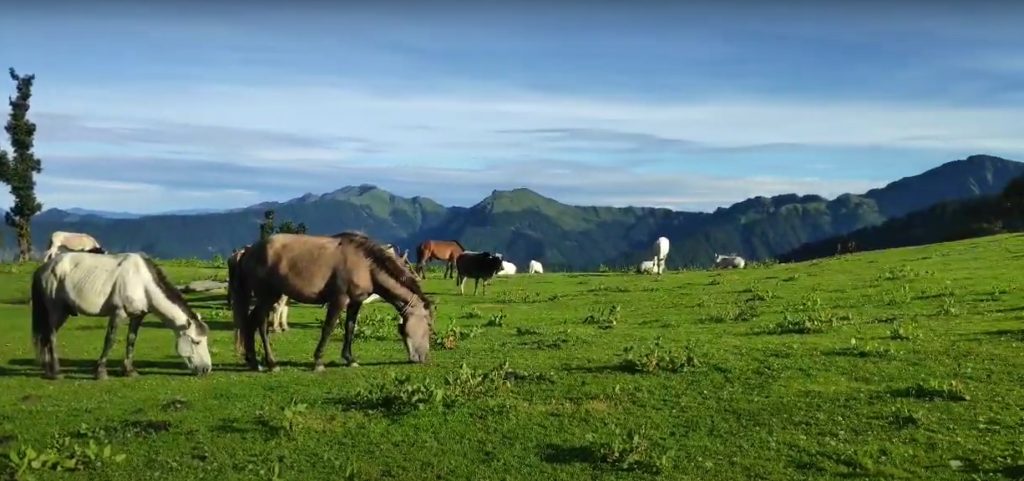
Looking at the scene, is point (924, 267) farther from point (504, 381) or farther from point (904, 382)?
point (504, 381)

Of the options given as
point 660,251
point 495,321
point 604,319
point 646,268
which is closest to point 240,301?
point 495,321

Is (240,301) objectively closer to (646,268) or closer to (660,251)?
(660,251)

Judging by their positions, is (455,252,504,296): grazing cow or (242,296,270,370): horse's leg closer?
(242,296,270,370): horse's leg

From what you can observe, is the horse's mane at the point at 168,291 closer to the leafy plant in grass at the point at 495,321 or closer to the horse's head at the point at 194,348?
the horse's head at the point at 194,348

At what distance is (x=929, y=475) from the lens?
374 inches

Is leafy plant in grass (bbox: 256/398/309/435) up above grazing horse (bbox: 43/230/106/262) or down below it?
below

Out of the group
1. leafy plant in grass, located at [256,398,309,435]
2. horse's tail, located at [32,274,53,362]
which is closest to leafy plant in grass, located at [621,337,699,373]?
leafy plant in grass, located at [256,398,309,435]

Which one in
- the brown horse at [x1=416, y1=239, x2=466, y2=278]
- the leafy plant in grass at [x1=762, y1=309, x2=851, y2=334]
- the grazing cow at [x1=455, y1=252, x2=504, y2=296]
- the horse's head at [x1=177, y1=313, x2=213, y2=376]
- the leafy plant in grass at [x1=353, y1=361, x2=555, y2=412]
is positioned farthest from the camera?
the brown horse at [x1=416, y1=239, x2=466, y2=278]

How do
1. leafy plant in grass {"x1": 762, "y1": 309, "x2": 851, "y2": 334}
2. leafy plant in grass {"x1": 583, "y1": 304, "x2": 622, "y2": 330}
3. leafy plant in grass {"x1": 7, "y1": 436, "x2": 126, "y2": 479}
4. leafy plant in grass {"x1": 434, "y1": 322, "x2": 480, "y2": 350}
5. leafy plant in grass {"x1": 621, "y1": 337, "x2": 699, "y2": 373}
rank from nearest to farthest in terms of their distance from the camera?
leafy plant in grass {"x1": 7, "y1": 436, "x2": 126, "y2": 479}
leafy plant in grass {"x1": 621, "y1": 337, "x2": 699, "y2": 373}
leafy plant in grass {"x1": 434, "y1": 322, "x2": 480, "y2": 350}
leafy plant in grass {"x1": 762, "y1": 309, "x2": 851, "y2": 334}
leafy plant in grass {"x1": 583, "y1": 304, "x2": 622, "y2": 330}

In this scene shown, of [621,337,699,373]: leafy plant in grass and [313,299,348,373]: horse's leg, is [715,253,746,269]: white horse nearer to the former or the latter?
[621,337,699,373]: leafy plant in grass

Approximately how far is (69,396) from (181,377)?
1.93 meters

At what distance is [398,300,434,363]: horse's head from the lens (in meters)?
16.2

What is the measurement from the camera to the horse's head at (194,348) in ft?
50.5

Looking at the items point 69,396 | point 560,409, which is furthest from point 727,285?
point 69,396
